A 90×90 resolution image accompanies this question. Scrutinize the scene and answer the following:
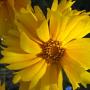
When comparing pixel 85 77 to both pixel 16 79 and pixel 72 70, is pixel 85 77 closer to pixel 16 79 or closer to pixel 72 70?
pixel 72 70

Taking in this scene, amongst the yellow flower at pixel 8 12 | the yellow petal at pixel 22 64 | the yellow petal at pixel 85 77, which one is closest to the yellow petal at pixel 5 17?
the yellow flower at pixel 8 12

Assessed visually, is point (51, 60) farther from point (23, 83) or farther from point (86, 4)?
point (86, 4)

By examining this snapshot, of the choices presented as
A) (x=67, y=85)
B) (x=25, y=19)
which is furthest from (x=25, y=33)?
(x=67, y=85)

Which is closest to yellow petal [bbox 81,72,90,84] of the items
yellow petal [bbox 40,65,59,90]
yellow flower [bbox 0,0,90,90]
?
yellow flower [bbox 0,0,90,90]

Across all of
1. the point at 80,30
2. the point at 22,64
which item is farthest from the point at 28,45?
the point at 80,30

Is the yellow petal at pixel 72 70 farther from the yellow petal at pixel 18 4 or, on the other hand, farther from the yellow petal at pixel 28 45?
the yellow petal at pixel 18 4
